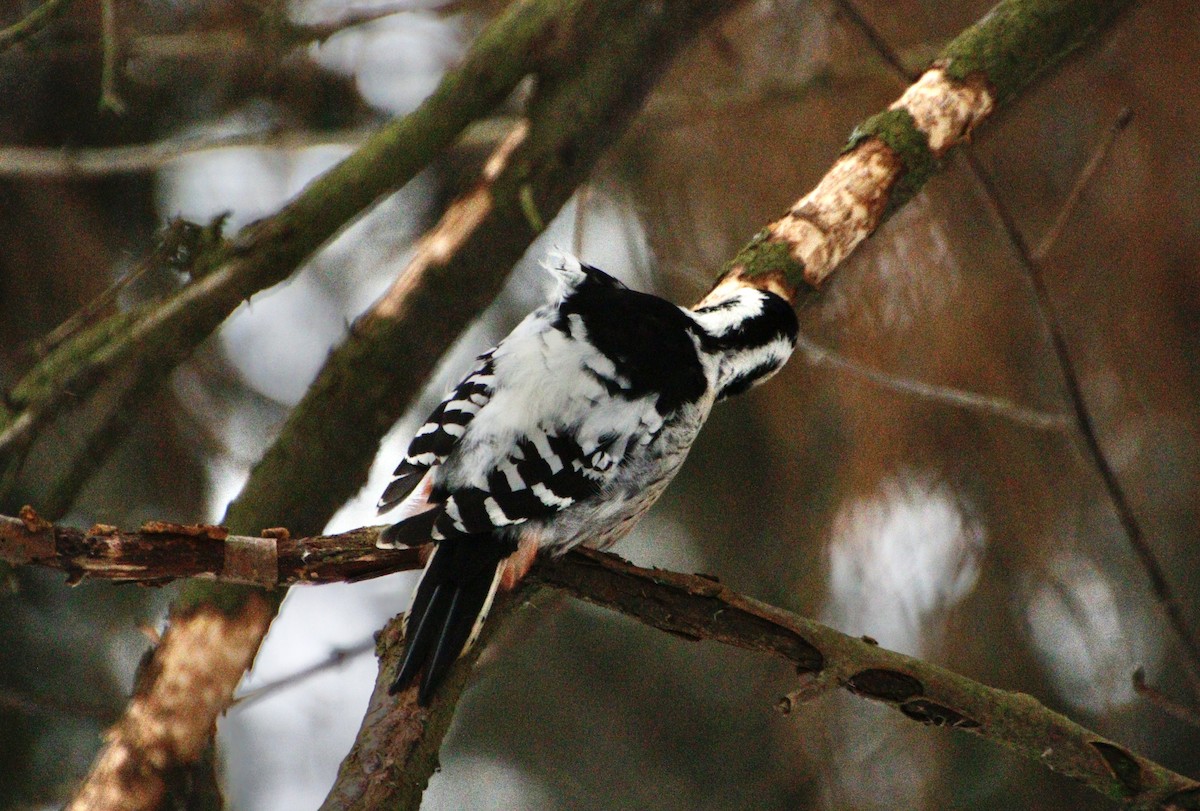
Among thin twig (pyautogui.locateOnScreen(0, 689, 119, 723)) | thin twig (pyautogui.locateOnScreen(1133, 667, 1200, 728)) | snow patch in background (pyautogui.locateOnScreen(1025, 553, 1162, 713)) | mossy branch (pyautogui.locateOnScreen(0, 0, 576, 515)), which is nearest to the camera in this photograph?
thin twig (pyautogui.locateOnScreen(1133, 667, 1200, 728))

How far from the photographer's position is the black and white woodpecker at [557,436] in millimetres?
1864

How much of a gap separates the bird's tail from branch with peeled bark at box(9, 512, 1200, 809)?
0.19 ft

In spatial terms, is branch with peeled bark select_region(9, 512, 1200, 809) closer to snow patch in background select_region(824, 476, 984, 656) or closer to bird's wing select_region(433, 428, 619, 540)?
bird's wing select_region(433, 428, 619, 540)

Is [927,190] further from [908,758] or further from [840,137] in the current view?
[908,758]

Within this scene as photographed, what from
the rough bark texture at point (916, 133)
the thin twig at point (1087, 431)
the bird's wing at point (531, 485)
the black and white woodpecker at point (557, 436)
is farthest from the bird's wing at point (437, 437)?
the thin twig at point (1087, 431)

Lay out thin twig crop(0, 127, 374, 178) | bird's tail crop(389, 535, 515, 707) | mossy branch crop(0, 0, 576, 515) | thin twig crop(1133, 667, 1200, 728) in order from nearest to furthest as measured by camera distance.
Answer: bird's tail crop(389, 535, 515, 707), thin twig crop(1133, 667, 1200, 728), mossy branch crop(0, 0, 576, 515), thin twig crop(0, 127, 374, 178)

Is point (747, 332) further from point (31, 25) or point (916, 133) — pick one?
point (31, 25)

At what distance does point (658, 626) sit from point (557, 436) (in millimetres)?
395

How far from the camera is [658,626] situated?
1956 millimetres

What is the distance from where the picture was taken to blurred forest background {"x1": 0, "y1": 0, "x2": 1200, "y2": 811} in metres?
3.49

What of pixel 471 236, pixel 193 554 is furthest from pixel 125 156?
pixel 193 554

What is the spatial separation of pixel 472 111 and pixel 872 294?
1.35 metres

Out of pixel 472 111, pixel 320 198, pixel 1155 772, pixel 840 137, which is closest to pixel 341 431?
pixel 320 198

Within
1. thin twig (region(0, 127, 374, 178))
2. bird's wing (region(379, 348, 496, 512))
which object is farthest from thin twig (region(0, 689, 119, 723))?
thin twig (region(0, 127, 374, 178))
